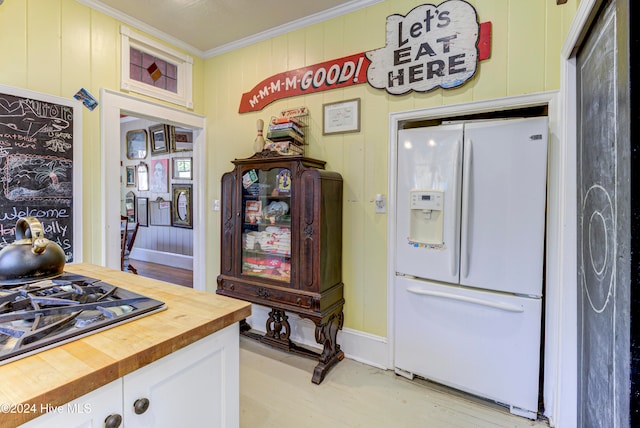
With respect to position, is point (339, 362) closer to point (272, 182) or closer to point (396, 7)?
point (272, 182)

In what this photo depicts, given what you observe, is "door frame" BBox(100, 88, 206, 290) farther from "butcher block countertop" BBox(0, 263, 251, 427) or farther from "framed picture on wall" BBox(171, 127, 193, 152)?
"framed picture on wall" BBox(171, 127, 193, 152)

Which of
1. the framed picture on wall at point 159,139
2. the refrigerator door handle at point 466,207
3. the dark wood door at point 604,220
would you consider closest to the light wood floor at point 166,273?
the framed picture on wall at point 159,139

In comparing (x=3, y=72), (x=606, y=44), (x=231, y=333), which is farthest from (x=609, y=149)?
(x=3, y=72)

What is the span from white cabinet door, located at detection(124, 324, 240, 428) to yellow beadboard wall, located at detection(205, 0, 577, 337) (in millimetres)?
1471

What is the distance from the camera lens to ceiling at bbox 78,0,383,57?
240cm

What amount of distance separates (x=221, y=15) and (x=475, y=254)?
270cm

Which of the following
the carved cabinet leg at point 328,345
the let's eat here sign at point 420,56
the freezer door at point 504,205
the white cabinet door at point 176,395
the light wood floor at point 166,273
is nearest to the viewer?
the white cabinet door at point 176,395

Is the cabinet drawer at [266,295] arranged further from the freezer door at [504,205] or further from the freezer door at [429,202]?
the freezer door at [504,205]

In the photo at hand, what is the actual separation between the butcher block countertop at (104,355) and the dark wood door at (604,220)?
123 centimetres

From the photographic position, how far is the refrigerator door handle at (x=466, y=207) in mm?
1889

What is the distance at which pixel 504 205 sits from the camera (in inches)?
72.1

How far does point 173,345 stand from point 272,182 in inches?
68.1

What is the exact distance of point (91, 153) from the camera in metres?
→ 2.45

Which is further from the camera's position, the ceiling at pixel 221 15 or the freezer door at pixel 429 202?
the ceiling at pixel 221 15
